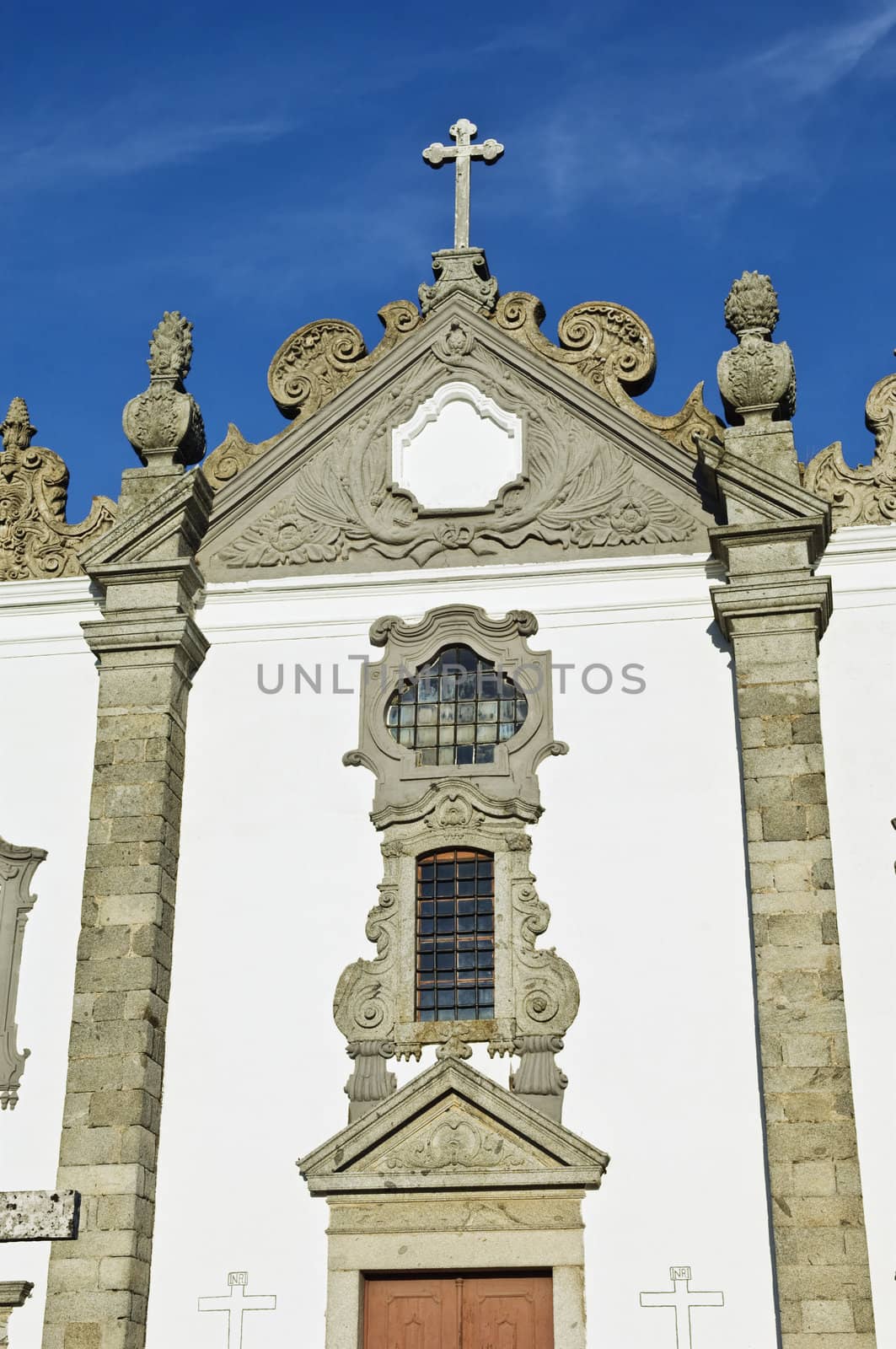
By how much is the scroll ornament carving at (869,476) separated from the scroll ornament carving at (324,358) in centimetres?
412

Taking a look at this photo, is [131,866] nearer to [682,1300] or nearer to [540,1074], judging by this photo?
[540,1074]

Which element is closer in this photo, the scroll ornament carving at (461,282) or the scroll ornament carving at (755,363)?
the scroll ornament carving at (755,363)

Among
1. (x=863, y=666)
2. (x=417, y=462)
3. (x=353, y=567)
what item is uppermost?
(x=417, y=462)

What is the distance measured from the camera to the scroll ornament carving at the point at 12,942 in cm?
1440

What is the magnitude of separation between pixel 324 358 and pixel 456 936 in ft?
19.3

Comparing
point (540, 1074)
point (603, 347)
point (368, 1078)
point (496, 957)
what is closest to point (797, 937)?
point (540, 1074)

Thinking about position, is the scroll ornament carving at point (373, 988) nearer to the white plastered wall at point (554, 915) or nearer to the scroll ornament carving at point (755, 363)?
the white plastered wall at point (554, 915)

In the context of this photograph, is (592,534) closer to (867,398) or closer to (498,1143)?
(867,398)

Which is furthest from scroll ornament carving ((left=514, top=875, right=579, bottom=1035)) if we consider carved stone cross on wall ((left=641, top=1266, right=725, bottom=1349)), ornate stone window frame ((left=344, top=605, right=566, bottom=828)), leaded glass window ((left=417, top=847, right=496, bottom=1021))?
carved stone cross on wall ((left=641, top=1266, right=725, bottom=1349))

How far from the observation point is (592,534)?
52.6ft

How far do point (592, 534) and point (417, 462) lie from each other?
1.82 m

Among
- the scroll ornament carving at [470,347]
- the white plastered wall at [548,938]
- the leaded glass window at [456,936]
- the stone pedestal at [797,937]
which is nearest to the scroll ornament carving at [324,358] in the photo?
the scroll ornament carving at [470,347]

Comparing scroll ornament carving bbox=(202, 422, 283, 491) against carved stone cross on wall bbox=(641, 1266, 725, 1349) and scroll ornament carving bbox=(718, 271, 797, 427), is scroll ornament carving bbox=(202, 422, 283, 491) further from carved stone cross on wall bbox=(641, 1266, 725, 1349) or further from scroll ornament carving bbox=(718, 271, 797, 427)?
carved stone cross on wall bbox=(641, 1266, 725, 1349)

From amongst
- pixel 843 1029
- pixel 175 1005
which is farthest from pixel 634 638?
A: pixel 175 1005
